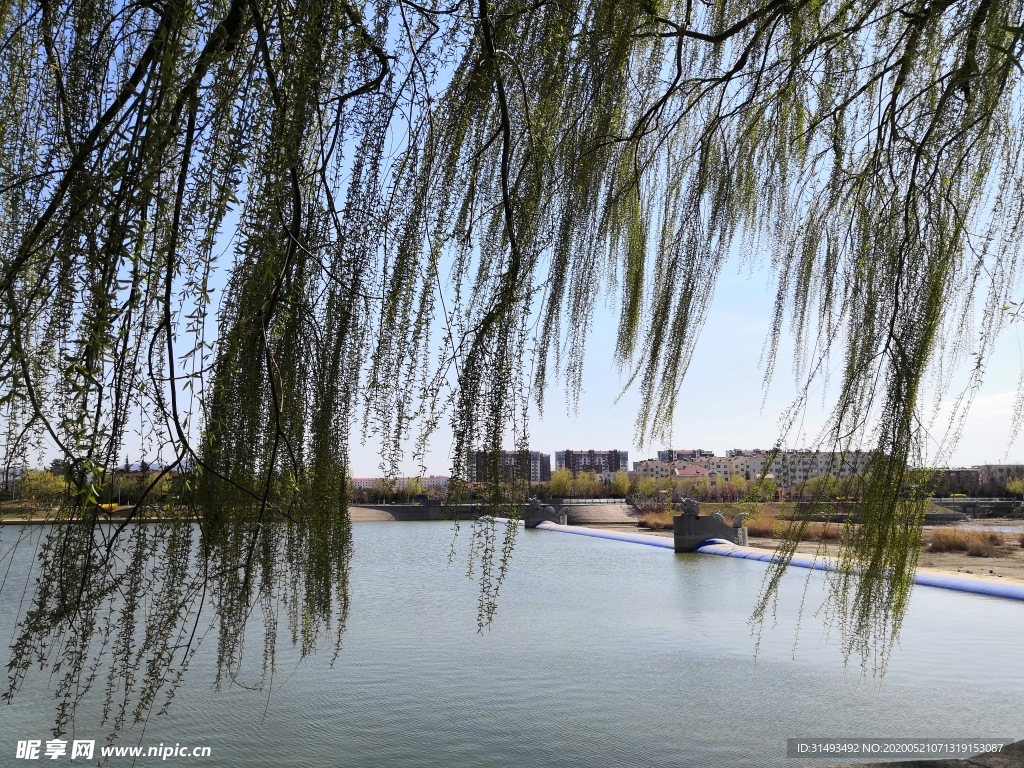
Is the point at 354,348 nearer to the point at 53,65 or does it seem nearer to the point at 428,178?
the point at 428,178

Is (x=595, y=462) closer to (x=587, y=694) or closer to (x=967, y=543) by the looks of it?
(x=967, y=543)

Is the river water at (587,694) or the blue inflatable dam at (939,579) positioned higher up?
the blue inflatable dam at (939,579)

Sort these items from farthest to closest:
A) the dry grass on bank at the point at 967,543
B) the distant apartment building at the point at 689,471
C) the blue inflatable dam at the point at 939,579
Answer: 1. the dry grass on bank at the point at 967,543
2. the blue inflatable dam at the point at 939,579
3. the distant apartment building at the point at 689,471

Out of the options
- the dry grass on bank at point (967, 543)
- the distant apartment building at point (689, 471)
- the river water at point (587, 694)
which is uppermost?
the distant apartment building at point (689, 471)

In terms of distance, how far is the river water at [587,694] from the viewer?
3.65 metres

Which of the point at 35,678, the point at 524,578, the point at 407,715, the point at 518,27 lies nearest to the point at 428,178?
the point at 518,27

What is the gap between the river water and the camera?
3.65m

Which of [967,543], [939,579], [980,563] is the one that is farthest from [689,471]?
[967,543]

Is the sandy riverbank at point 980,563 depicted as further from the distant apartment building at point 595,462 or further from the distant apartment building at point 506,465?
the distant apartment building at point 595,462

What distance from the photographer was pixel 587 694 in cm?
447

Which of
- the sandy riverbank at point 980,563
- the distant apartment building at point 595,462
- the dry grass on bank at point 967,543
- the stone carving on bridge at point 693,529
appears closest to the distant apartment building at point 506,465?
the sandy riverbank at point 980,563

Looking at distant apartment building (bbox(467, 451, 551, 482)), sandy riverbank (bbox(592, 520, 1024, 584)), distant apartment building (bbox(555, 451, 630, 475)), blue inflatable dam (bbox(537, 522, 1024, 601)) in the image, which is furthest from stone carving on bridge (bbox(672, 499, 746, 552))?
distant apartment building (bbox(555, 451, 630, 475))

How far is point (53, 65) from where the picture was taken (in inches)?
44.3

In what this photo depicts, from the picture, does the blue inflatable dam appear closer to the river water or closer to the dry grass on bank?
the river water
